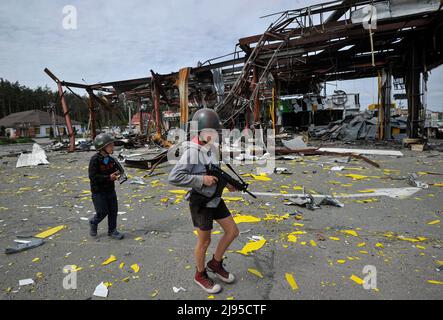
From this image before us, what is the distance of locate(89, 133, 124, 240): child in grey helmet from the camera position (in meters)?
3.52

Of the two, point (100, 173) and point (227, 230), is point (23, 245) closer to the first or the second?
point (100, 173)

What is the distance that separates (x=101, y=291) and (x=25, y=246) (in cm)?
165

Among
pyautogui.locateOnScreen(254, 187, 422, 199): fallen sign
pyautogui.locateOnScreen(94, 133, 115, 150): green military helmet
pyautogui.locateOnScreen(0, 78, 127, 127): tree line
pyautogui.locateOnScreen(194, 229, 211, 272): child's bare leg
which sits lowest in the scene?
pyautogui.locateOnScreen(254, 187, 422, 199): fallen sign

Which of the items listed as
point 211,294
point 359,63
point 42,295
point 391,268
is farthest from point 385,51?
point 42,295

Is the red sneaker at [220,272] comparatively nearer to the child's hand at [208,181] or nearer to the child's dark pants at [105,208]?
the child's hand at [208,181]

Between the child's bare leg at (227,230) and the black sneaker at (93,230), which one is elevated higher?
the child's bare leg at (227,230)

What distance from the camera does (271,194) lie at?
17.7ft

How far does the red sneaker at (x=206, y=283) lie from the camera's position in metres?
→ 2.32

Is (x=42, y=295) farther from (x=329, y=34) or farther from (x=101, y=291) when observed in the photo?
(x=329, y=34)

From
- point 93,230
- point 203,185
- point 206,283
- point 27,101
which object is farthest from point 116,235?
point 27,101

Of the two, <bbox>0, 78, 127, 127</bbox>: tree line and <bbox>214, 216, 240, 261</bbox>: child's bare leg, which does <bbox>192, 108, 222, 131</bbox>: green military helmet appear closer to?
Result: <bbox>214, 216, 240, 261</bbox>: child's bare leg

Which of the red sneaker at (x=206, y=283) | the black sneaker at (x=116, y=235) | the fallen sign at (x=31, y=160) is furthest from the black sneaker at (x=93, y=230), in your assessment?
the fallen sign at (x=31, y=160)

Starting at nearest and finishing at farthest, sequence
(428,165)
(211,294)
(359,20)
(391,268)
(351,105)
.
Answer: (211,294) < (391,268) < (428,165) < (359,20) < (351,105)

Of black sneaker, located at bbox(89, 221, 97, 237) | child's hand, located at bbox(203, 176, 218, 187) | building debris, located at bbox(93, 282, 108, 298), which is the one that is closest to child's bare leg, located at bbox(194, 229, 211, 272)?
child's hand, located at bbox(203, 176, 218, 187)
